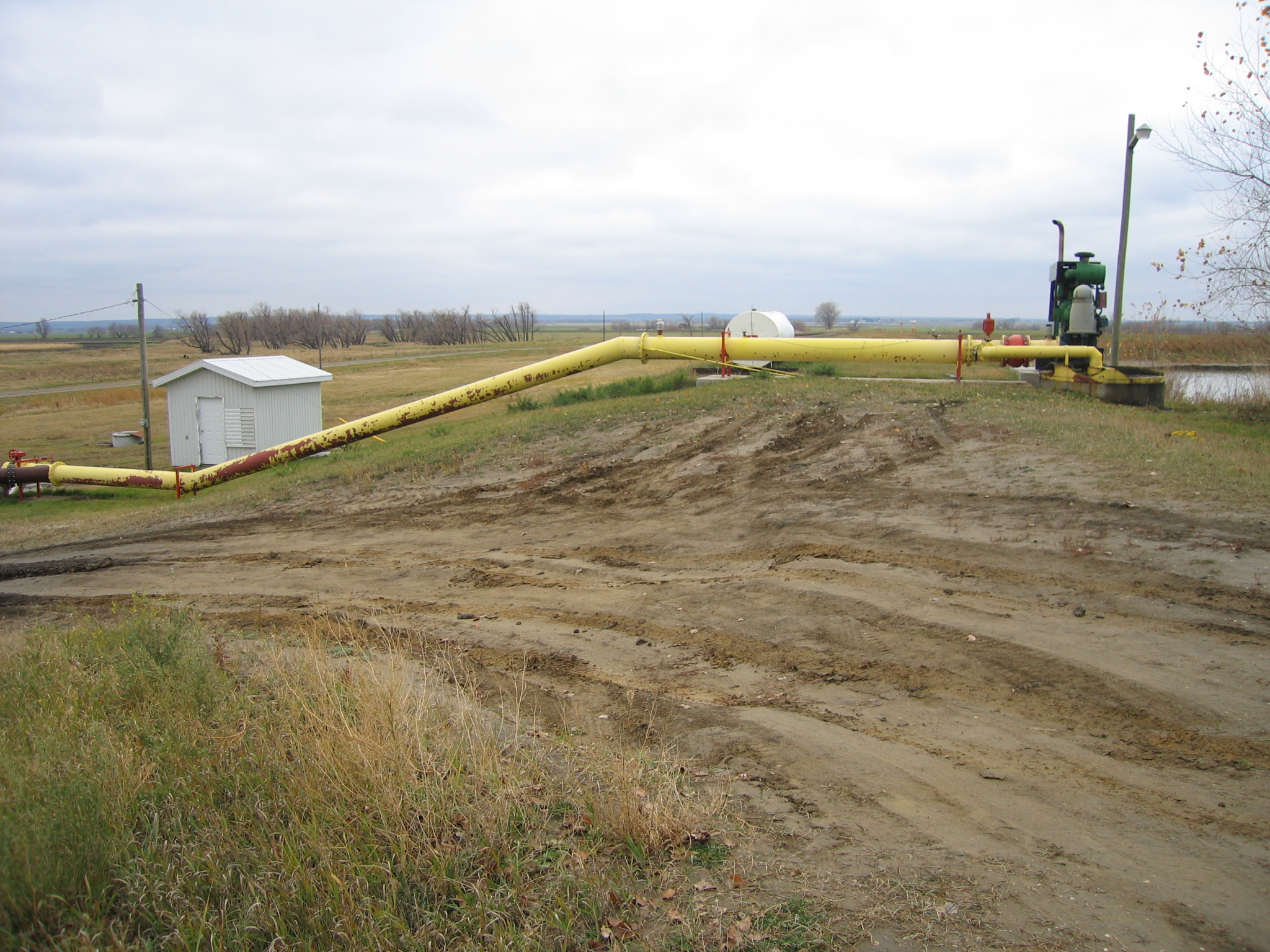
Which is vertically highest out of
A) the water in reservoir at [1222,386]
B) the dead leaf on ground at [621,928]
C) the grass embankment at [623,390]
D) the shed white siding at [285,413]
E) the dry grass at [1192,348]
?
the dry grass at [1192,348]

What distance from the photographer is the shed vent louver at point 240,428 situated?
25609 mm

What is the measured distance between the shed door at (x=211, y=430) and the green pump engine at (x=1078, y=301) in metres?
23.0

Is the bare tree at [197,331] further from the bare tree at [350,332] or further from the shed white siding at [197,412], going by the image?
the shed white siding at [197,412]

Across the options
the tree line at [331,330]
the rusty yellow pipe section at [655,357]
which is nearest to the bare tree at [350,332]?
the tree line at [331,330]

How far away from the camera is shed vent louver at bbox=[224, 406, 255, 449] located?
25.6 m

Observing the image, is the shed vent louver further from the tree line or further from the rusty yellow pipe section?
the tree line

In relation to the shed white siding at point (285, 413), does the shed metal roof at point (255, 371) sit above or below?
above

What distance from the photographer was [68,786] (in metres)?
4.10

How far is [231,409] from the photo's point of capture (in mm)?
25734

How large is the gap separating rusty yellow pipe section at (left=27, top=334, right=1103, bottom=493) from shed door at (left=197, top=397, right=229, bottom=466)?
27.7 ft

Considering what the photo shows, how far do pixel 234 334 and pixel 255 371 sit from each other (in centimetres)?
8025

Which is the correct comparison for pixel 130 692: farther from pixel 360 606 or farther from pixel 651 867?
pixel 651 867

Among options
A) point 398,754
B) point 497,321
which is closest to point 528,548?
point 398,754

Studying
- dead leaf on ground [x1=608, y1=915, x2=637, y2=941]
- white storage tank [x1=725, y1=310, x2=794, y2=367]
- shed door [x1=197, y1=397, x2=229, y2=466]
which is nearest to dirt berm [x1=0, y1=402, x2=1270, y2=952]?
dead leaf on ground [x1=608, y1=915, x2=637, y2=941]
